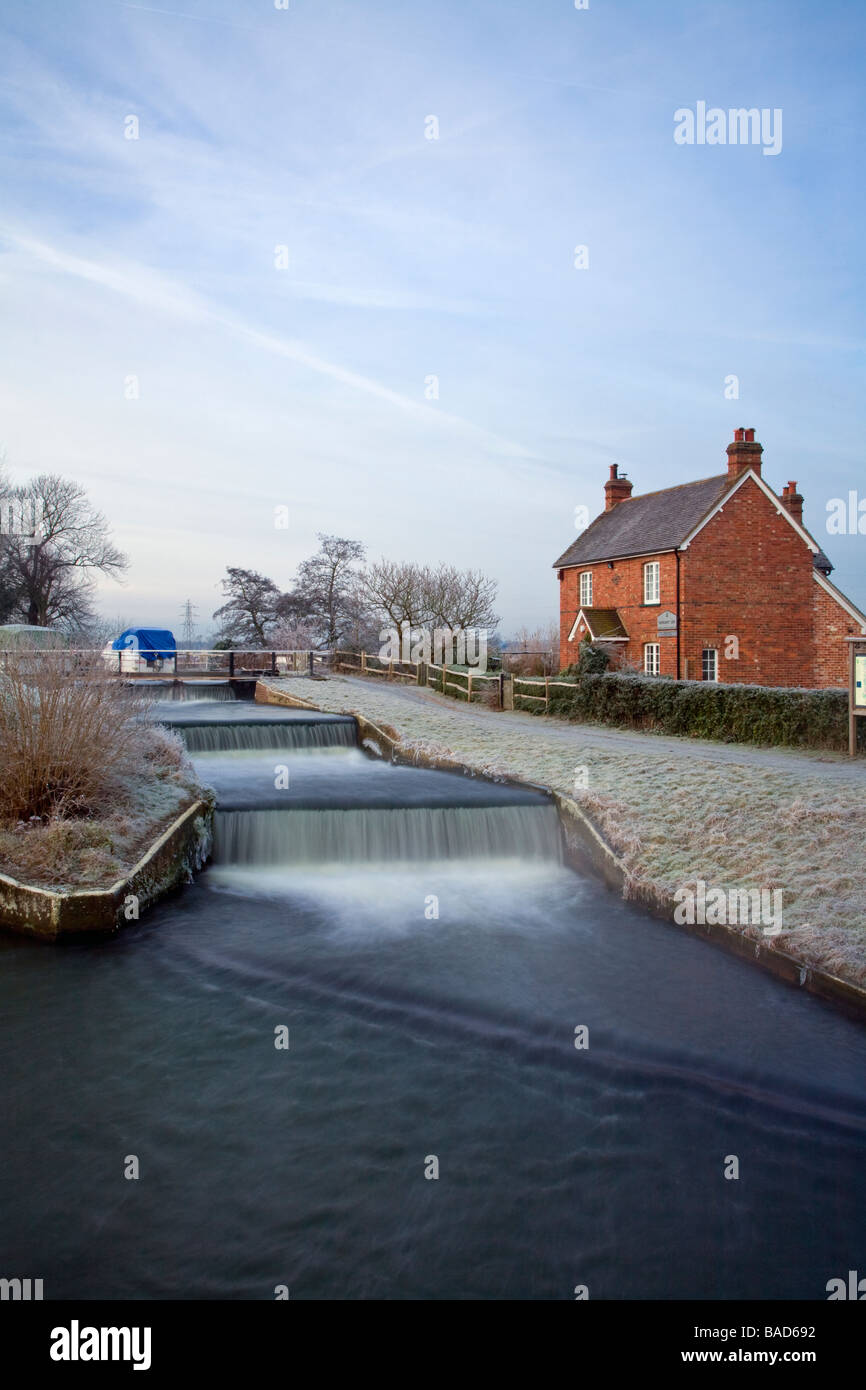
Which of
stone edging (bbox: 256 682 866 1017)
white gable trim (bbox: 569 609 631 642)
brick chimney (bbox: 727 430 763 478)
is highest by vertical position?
brick chimney (bbox: 727 430 763 478)

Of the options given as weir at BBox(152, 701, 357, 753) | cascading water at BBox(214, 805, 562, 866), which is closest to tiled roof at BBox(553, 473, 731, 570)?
weir at BBox(152, 701, 357, 753)

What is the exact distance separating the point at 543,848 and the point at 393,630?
106 feet

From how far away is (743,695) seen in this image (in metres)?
17.5

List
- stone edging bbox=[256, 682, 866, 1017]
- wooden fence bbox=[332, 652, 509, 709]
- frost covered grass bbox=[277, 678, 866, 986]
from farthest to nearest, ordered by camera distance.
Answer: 1. wooden fence bbox=[332, 652, 509, 709]
2. frost covered grass bbox=[277, 678, 866, 986]
3. stone edging bbox=[256, 682, 866, 1017]

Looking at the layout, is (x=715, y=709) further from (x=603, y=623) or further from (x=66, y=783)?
(x=66, y=783)

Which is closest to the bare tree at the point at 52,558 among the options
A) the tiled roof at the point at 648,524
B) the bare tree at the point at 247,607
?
the bare tree at the point at 247,607

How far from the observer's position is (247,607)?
171 feet

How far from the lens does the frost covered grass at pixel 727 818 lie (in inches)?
316

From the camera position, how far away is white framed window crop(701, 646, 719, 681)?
27.0 m

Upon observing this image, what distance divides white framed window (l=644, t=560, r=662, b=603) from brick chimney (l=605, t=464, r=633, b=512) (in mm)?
7111

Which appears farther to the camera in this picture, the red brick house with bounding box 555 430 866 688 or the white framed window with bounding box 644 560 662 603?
the white framed window with bounding box 644 560 662 603

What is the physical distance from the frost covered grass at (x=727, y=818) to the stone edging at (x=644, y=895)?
0.08m

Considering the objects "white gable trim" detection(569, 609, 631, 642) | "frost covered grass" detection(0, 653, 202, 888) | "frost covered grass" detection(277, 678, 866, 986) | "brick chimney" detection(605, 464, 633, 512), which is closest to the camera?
"frost covered grass" detection(277, 678, 866, 986)

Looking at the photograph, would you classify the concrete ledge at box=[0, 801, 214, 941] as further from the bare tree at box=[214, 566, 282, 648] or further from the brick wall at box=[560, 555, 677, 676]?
the bare tree at box=[214, 566, 282, 648]
